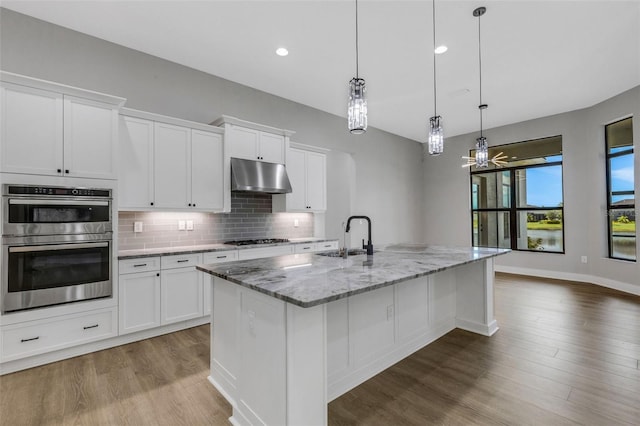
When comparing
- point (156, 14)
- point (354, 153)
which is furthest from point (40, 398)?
point (354, 153)

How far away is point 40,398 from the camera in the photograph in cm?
205

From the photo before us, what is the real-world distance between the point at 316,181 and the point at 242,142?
4.94ft

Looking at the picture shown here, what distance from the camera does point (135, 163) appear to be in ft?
10.4

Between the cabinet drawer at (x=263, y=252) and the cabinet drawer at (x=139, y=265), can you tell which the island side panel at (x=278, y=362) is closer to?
the cabinet drawer at (x=139, y=265)

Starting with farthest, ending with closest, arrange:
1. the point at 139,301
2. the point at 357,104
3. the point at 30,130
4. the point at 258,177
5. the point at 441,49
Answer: the point at 258,177, the point at 441,49, the point at 139,301, the point at 30,130, the point at 357,104

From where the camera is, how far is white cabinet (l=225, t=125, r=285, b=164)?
153 inches


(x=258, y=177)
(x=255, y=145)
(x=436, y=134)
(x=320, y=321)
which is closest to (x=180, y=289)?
(x=258, y=177)

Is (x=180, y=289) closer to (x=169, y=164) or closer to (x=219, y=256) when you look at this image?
(x=219, y=256)

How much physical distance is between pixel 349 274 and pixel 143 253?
2395mm

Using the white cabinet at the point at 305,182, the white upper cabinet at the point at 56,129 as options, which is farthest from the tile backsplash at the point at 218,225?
the white upper cabinet at the point at 56,129

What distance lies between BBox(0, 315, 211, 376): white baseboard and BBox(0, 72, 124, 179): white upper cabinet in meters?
1.56

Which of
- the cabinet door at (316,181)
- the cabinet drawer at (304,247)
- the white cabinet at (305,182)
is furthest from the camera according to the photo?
the cabinet door at (316,181)

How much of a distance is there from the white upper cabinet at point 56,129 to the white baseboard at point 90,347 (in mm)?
1558

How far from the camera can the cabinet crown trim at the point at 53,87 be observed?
7.96ft
